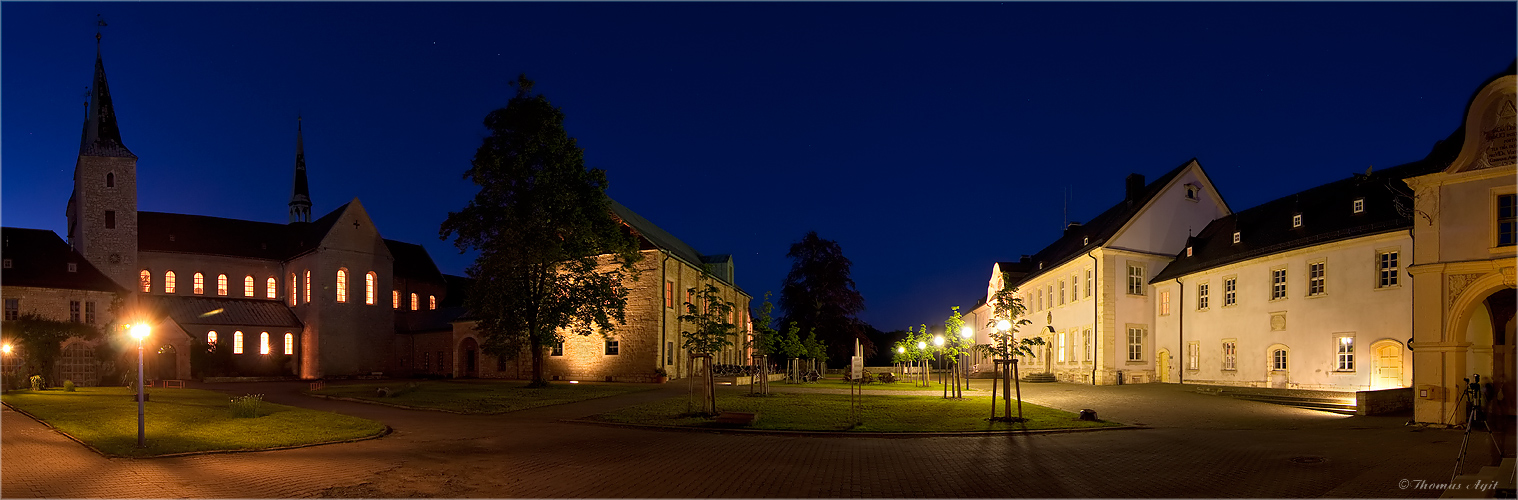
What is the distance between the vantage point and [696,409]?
22.3 m

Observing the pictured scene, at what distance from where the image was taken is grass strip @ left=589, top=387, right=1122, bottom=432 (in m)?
18.3

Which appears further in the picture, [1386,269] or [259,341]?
[259,341]

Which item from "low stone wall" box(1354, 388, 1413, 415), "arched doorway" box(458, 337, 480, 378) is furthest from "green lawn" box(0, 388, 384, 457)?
"arched doorway" box(458, 337, 480, 378)

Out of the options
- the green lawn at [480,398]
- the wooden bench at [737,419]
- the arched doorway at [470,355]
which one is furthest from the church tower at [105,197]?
the wooden bench at [737,419]

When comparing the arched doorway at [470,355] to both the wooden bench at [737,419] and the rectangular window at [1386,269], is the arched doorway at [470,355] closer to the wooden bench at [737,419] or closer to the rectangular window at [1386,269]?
the wooden bench at [737,419]

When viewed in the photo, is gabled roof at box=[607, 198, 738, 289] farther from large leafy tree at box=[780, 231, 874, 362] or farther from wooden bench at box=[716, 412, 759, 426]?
wooden bench at box=[716, 412, 759, 426]

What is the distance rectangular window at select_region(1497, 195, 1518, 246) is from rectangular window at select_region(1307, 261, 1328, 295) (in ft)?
43.9

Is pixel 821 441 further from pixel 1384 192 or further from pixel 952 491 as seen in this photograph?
pixel 1384 192

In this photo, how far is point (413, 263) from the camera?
215 feet

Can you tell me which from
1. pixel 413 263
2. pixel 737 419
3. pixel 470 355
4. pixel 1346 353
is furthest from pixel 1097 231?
pixel 413 263

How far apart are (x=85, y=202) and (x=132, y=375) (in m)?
15.3

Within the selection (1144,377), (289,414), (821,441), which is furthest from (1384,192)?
(289,414)

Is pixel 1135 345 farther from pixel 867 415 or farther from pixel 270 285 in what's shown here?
pixel 270 285

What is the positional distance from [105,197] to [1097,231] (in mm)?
58556
